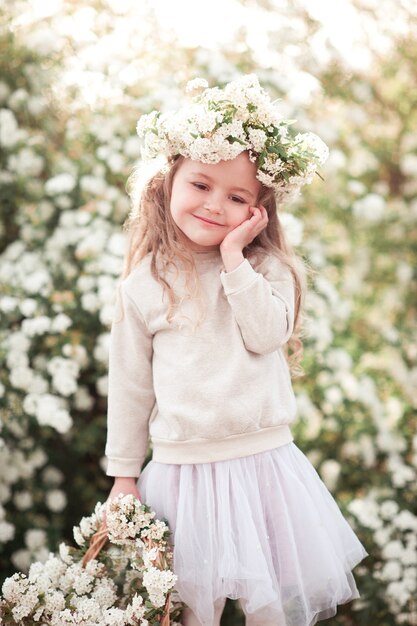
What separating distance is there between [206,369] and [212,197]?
40cm

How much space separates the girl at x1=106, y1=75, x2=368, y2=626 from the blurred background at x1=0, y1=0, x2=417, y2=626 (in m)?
0.75

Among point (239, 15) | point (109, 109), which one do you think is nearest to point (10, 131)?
point (109, 109)

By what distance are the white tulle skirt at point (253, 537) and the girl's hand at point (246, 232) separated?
20.1 inches

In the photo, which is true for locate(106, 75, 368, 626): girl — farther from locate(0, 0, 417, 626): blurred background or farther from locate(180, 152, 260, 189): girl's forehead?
locate(0, 0, 417, 626): blurred background

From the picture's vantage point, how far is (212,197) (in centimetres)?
169

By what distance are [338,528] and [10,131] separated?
2.06 m

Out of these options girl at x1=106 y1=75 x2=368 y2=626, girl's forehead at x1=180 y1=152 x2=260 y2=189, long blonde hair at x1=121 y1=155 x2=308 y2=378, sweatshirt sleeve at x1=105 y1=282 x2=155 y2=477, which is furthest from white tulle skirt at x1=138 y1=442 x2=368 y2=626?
girl's forehead at x1=180 y1=152 x2=260 y2=189

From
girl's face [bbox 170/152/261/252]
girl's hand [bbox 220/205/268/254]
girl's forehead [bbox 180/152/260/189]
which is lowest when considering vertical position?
girl's hand [bbox 220/205/268/254]

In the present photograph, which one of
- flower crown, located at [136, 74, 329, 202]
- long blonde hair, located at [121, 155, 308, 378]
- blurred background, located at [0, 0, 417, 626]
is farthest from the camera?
blurred background, located at [0, 0, 417, 626]

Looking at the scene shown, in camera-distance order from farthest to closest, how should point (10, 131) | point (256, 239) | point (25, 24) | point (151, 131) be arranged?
1. point (25, 24)
2. point (10, 131)
3. point (256, 239)
4. point (151, 131)

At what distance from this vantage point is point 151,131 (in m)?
1.77

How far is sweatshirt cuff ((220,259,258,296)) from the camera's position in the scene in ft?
5.42

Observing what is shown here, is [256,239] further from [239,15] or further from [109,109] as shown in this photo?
[239,15]

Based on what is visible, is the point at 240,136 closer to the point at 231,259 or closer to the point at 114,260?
the point at 231,259
